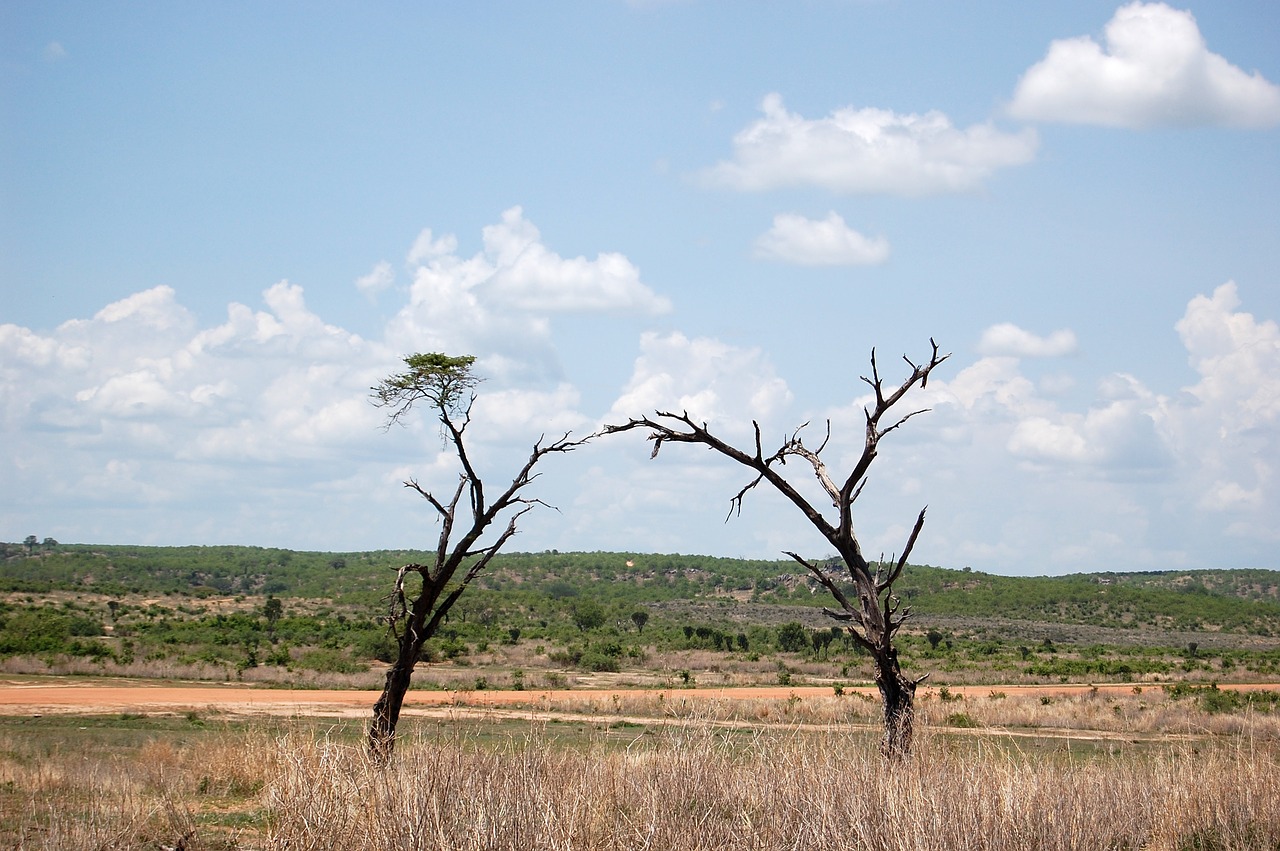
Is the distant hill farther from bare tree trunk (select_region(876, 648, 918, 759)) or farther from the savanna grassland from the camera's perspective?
bare tree trunk (select_region(876, 648, 918, 759))

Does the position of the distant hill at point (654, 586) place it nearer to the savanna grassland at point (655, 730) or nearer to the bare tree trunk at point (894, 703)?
the savanna grassland at point (655, 730)

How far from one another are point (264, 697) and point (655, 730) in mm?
16121

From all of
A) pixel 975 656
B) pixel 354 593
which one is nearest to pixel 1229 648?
pixel 975 656

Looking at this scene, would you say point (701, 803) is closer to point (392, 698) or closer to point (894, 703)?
point (894, 703)

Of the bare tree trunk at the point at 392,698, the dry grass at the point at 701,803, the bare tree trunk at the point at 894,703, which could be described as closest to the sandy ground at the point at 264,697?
the bare tree trunk at the point at 392,698

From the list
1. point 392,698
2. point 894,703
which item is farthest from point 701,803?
point 392,698

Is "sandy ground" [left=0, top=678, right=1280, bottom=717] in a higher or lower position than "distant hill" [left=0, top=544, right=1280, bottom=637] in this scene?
lower

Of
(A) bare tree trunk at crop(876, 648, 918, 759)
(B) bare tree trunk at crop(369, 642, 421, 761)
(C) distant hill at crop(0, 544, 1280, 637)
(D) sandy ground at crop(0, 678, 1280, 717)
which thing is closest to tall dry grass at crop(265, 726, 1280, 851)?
(A) bare tree trunk at crop(876, 648, 918, 759)

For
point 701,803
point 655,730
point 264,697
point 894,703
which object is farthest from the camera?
point 264,697

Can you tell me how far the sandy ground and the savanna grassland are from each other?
793 mm

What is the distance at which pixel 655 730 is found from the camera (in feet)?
84.7

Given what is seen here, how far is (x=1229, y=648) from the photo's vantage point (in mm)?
73062

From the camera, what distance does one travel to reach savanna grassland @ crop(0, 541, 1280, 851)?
979 cm

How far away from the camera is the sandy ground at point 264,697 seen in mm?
31000
